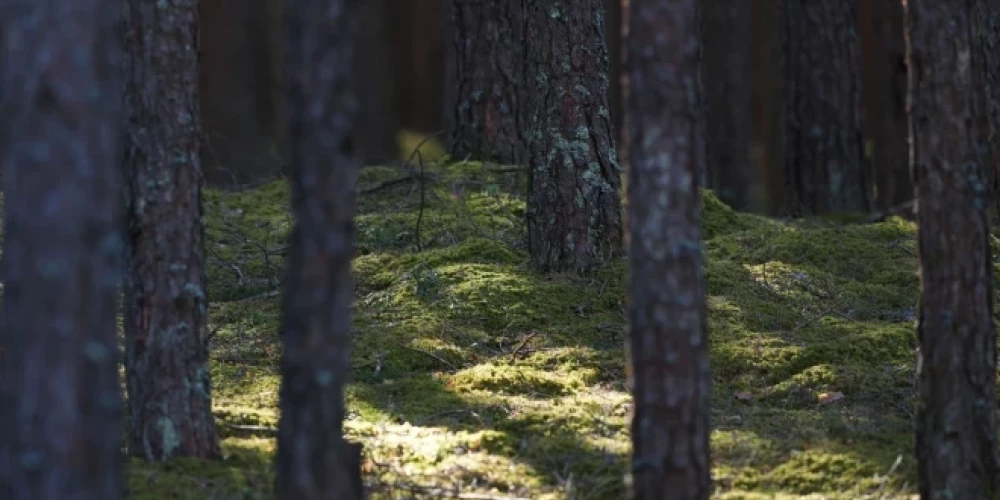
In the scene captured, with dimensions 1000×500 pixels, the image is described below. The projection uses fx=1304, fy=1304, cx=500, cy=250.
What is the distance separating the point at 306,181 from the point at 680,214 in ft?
4.56

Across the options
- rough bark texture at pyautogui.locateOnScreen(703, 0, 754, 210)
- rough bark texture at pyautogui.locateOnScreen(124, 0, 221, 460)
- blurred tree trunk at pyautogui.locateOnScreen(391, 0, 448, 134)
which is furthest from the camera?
blurred tree trunk at pyautogui.locateOnScreen(391, 0, 448, 134)

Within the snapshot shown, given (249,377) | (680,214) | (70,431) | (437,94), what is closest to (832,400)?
(680,214)

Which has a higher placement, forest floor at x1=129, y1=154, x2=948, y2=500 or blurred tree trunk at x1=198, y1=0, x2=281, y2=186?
blurred tree trunk at x1=198, y1=0, x2=281, y2=186

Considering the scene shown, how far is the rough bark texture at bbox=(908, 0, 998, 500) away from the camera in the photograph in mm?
5344

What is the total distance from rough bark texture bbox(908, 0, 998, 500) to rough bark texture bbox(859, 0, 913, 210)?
9.35 metres

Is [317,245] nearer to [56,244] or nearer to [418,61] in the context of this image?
[56,244]

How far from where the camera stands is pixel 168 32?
18.3 feet

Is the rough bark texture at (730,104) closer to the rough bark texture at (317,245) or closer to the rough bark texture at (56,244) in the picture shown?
the rough bark texture at (317,245)

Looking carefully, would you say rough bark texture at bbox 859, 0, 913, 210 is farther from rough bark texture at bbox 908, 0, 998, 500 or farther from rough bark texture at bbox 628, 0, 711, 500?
rough bark texture at bbox 628, 0, 711, 500

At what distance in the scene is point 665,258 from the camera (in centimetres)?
480

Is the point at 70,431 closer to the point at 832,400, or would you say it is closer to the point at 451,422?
the point at 451,422

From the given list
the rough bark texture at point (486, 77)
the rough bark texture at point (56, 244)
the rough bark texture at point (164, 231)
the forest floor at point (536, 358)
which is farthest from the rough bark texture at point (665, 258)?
the rough bark texture at point (486, 77)

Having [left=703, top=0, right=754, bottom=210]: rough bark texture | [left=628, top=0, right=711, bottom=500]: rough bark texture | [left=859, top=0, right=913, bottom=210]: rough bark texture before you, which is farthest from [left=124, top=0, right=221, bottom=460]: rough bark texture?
[left=703, top=0, right=754, bottom=210]: rough bark texture

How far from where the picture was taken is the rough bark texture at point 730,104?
1814 cm
